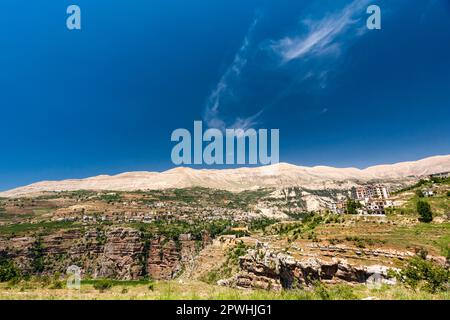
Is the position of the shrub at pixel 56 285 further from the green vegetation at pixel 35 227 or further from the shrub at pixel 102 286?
the green vegetation at pixel 35 227

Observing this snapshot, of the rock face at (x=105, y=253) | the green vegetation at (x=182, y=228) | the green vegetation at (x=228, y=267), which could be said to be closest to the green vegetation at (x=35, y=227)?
the rock face at (x=105, y=253)

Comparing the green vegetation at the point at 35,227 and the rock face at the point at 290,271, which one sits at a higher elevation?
the rock face at the point at 290,271

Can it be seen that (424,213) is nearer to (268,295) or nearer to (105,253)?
(268,295)

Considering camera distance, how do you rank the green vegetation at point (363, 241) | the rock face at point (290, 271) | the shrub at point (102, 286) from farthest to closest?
1. the green vegetation at point (363, 241)
2. the rock face at point (290, 271)
3. the shrub at point (102, 286)
